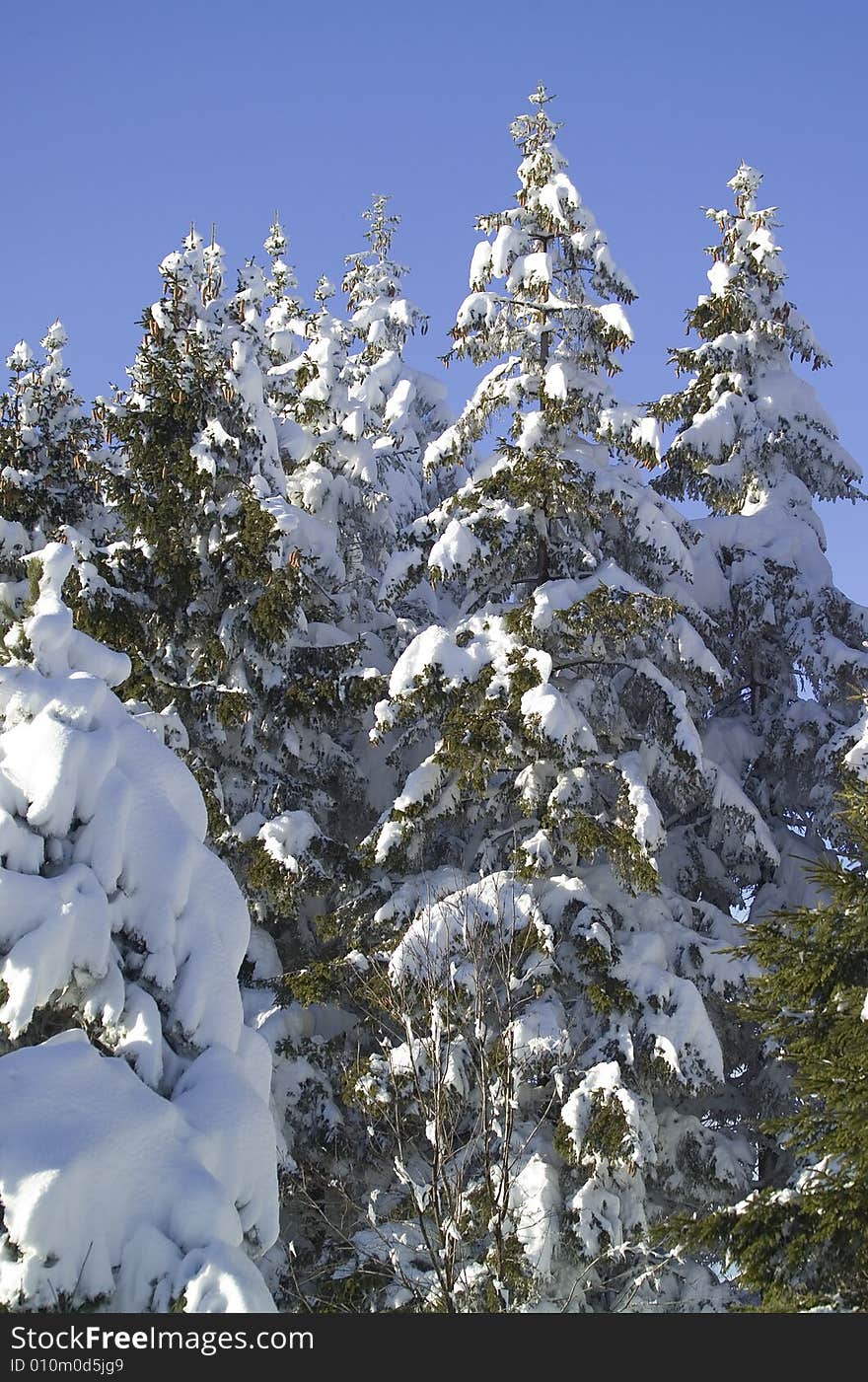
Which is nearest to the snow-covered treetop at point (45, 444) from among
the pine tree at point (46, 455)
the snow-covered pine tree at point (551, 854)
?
the pine tree at point (46, 455)

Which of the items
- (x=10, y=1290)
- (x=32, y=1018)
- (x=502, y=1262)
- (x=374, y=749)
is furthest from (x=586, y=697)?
(x=10, y=1290)

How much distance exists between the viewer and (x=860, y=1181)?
7.96 meters

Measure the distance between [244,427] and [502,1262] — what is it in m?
12.2

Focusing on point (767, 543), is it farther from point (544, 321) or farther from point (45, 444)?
point (45, 444)

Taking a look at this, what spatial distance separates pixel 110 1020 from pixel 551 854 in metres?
7.30

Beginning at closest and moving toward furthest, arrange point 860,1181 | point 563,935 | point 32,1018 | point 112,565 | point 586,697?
Answer: 1. point 860,1181
2. point 32,1018
3. point 563,935
4. point 586,697
5. point 112,565

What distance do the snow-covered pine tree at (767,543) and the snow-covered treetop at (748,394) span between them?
2 centimetres

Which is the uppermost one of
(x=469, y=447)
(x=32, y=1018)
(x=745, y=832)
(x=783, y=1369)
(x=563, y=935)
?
(x=469, y=447)

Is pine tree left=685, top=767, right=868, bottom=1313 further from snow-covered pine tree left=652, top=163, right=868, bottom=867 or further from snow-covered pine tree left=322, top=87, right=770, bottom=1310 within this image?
snow-covered pine tree left=652, top=163, right=868, bottom=867

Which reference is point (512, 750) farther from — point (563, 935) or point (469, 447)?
point (469, 447)

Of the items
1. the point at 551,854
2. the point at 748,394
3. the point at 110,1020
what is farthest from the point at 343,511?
the point at 110,1020

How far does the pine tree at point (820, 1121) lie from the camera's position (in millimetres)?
7977

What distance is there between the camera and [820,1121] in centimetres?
848

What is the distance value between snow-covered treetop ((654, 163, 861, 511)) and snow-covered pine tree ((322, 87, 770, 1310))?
2619mm
